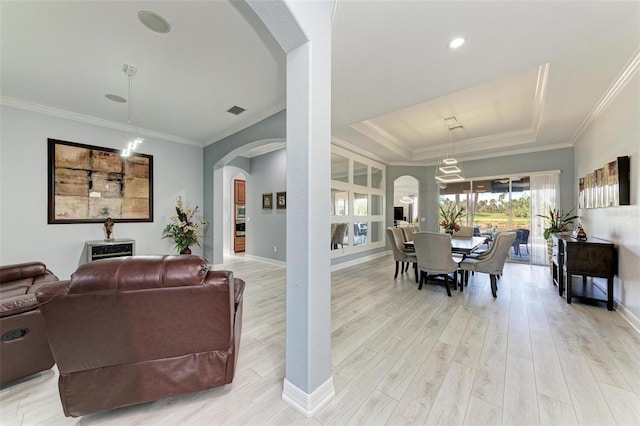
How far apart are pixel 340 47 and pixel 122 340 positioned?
274 centimetres

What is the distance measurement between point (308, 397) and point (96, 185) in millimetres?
4930

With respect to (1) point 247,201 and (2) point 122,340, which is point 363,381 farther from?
A: (1) point 247,201

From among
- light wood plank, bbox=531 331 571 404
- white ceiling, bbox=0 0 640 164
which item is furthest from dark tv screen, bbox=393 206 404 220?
light wood plank, bbox=531 331 571 404

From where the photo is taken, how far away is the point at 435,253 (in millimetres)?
3482

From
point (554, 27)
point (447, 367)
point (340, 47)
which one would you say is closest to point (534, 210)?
point (554, 27)

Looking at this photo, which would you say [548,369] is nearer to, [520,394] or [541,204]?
[520,394]

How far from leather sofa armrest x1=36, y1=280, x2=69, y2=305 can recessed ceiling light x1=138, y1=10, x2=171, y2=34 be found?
2.21 metres

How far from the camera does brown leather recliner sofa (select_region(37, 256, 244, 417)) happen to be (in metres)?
1.21

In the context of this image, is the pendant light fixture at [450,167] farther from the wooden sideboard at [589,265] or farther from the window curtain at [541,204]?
the window curtain at [541,204]

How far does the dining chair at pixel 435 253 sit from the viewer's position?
3385 mm

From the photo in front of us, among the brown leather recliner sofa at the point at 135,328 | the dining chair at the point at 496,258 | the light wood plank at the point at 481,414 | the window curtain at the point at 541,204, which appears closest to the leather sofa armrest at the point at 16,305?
the brown leather recliner sofa at the point at 135,328

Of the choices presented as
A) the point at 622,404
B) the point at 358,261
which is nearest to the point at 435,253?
the point at 622,404

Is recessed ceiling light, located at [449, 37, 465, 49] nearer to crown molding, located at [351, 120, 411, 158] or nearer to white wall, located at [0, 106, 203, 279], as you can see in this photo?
crown molding, located at [351, 120, 411, 158]

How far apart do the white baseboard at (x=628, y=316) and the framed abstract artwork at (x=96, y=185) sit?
23.3 ft
